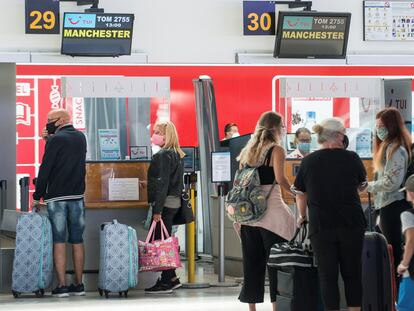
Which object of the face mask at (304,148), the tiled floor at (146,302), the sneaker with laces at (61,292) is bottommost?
the tiled floor at (146,302)

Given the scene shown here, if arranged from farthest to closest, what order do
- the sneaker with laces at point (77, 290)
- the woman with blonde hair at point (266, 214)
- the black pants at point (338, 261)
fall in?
the sneaker with laces at point (77, 290), the woman with blonde hair at point (266, 214), the black pants at point (338, 261)

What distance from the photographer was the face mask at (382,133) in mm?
7355

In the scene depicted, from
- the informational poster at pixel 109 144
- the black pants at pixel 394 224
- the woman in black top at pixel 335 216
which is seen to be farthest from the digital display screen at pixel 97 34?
the woman in black top at pixel 335 216

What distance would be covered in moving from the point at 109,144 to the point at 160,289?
1799 millimetres

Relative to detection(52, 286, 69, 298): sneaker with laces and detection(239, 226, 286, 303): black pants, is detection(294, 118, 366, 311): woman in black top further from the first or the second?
detection(52, 286, 69, 298): sneaker with laces

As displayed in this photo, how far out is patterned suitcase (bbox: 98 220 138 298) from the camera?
9.46m

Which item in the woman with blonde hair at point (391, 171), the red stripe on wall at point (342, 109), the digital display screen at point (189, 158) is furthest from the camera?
the red stripe on wall at point (342, 109)

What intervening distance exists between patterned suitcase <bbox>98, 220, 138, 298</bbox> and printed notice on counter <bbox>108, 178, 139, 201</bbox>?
3.00 ft

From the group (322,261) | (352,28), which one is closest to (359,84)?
(352,28)

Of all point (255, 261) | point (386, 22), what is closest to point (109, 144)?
point (386, 22)

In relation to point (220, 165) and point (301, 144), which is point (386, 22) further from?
point (220, 165)

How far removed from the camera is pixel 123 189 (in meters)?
10.4

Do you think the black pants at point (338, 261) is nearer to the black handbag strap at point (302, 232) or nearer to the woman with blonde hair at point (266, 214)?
the black handbag strap at point (302, 232)

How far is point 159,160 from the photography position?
A: 9.70 metres
